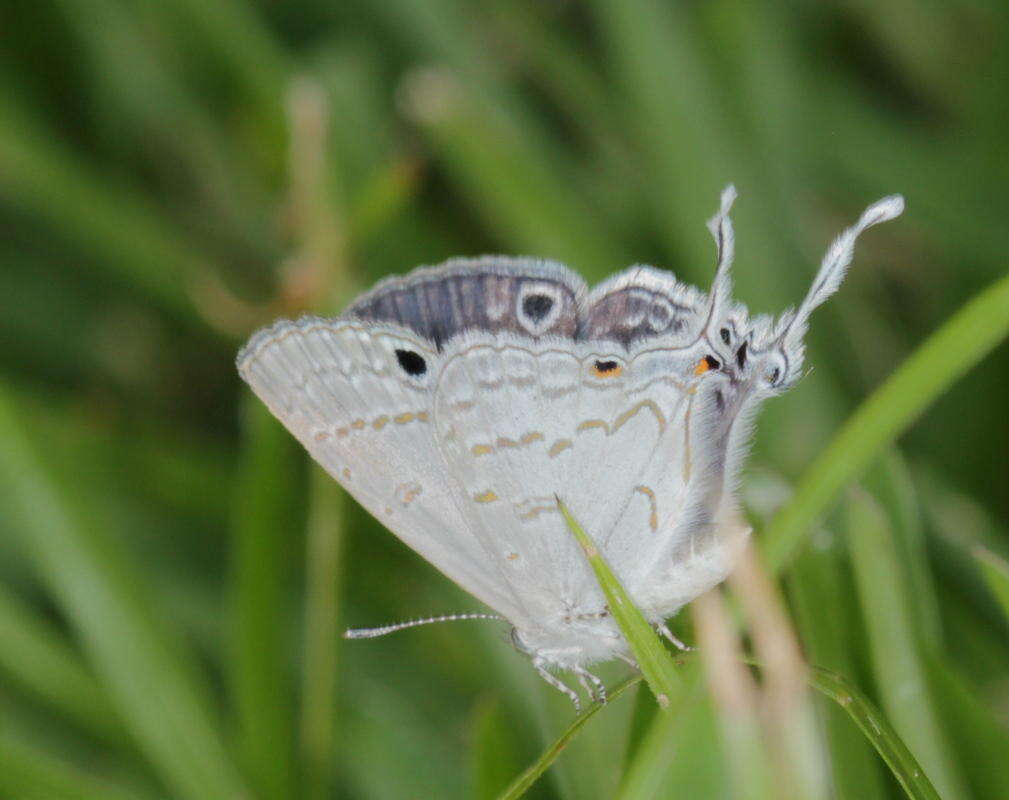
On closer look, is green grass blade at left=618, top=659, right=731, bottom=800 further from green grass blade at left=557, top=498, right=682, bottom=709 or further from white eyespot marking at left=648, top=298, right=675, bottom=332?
white eyespot marking at left=648, top=298, right=675, bottom=332

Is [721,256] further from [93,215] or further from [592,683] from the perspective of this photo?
[93,215]

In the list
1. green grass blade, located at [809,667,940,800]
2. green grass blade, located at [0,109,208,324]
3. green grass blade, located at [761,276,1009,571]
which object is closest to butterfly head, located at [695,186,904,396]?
green grass blade, located at [761,276,1009,571]

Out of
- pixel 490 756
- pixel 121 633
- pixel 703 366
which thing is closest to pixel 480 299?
pixel 703 366

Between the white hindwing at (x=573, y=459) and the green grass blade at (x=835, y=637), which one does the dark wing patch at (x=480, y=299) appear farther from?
the green grass blade at (x=835, y=637)

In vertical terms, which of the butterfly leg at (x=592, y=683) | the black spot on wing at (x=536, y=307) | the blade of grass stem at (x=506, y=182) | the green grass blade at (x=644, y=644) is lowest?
the green grass blade at (x=644, y=644)

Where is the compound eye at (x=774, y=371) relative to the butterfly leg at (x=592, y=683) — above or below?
above

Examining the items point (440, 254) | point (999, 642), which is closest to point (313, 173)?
point (440, 254)

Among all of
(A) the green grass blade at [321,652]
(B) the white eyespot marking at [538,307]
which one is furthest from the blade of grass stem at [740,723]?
(A) the green grass blade at [321,652]
